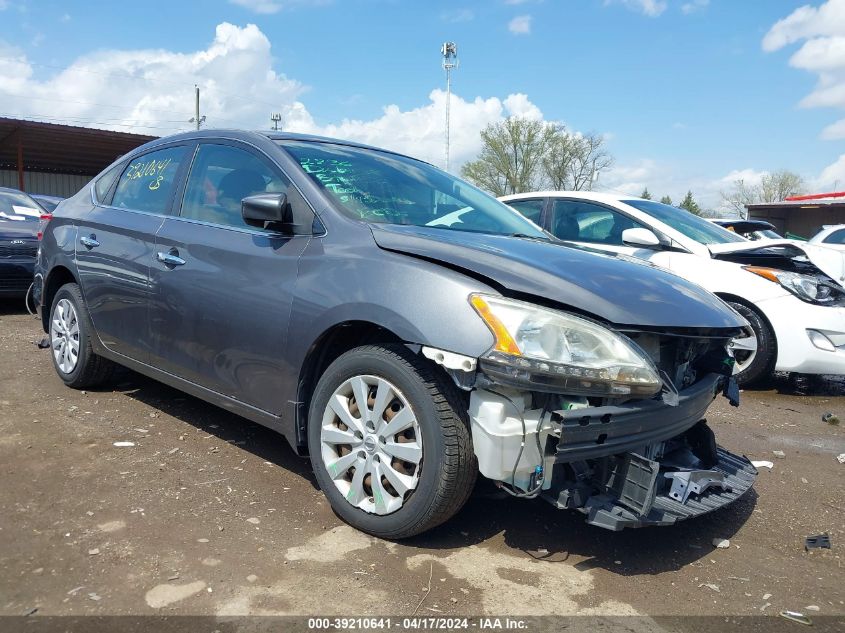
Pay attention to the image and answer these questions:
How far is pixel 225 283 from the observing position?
11.1 feet

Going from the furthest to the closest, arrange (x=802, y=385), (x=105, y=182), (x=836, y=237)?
1. (x=836, y=237)
2. (x=802, y=385)
3. (x=105, y=182)

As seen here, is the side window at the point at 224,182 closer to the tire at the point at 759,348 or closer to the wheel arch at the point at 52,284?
the wheel arch at the point at 52,284

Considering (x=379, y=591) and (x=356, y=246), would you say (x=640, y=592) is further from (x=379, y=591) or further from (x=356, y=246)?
(x=356, y=246)

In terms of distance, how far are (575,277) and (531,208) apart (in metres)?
4.37

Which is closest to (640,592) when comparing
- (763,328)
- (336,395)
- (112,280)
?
(336,395)

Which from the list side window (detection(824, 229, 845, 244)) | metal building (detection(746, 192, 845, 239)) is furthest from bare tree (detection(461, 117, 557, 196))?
side window (detection(824, 229, 845, 244))

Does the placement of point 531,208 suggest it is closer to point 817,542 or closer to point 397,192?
point 397,192

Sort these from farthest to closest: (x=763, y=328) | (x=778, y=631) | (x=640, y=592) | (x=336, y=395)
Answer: (x=763, y=328) → (x=336, y=395) → (x=640, y=592) → (x=778, y=631)

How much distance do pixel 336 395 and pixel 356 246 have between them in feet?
2.10

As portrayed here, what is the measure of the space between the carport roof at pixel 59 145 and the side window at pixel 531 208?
1826 cm

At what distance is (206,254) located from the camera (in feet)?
11.5

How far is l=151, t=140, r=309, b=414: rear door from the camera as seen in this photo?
3.17 meters

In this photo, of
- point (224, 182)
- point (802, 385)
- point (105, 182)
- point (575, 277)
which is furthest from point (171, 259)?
point (802, 385)

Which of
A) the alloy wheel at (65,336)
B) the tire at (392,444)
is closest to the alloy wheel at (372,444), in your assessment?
the tire at (392,444)
